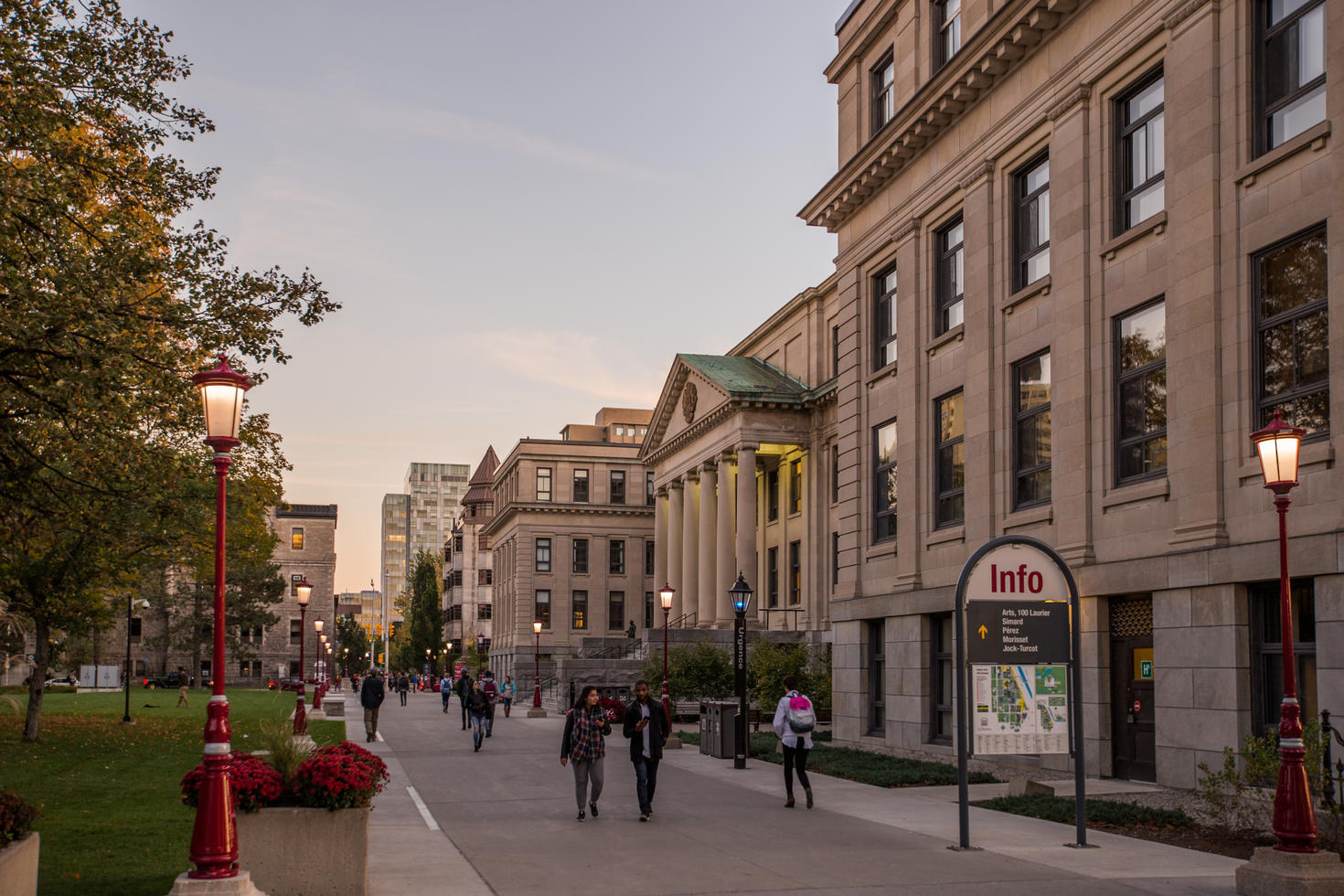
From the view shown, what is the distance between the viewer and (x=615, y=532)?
92938 mm

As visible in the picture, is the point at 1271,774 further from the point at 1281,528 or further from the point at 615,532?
the point at 615,532

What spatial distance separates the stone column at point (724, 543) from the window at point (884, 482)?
27147mm

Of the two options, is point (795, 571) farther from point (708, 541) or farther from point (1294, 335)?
point (1294, 335)

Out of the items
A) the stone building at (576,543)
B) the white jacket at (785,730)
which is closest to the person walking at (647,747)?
the white jacket at (785,730)

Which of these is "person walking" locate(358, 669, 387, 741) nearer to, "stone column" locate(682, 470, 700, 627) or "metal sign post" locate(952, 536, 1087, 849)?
"metal sign post" locate(952, 536, 1087, 849)

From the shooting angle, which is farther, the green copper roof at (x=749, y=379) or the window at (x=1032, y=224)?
the green copper roof at (x=749, y=379)

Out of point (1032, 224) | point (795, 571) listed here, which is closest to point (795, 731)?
point (1032, 224)

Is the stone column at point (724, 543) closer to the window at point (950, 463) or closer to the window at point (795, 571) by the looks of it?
the window at point (795, 571)

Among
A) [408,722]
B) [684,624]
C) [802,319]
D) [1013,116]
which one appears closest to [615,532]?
[684,624]

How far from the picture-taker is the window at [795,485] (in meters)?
59.2

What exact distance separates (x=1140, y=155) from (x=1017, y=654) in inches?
403

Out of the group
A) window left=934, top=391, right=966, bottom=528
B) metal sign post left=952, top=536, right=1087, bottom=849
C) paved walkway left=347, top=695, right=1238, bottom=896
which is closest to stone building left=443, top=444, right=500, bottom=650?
window left=934, top=391, right=966, bottom=528

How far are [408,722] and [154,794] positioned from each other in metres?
28.3

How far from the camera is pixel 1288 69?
17734mm
